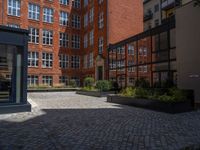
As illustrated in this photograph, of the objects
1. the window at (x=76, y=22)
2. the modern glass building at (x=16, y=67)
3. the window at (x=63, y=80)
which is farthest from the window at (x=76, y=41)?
the modern glass building at (x=16, y=67)

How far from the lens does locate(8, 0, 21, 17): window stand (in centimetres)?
3747

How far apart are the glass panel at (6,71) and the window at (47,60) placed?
26.2 meters

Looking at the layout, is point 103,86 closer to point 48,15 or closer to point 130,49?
point 130,49

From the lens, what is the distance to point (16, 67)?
12.1m

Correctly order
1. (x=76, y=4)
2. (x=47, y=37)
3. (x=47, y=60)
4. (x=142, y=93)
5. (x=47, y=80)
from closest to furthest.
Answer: (x=142, y=93), (x=47, y=80), (x=47, y=60), (x=47, y=37), (x=76, y=4)

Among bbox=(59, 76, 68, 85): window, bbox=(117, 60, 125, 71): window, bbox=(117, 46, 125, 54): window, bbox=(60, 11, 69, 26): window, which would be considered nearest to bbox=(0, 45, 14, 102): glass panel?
bbox=(117, 60, 125, 71): window

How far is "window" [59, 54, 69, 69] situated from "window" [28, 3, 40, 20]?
8.03 m

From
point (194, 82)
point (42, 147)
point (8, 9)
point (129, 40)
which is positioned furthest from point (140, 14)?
point (42, 147)

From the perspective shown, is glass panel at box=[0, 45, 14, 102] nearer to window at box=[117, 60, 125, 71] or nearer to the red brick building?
window at box=[117, 60, 125, 71]

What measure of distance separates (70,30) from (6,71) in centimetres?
3094

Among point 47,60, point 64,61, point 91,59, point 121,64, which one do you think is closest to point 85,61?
point 91,59

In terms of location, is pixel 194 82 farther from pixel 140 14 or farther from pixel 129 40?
pixel 140 14

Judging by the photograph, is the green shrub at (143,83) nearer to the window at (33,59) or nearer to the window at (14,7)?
the window at (33,59)

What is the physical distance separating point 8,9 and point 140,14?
2192 centimetres
